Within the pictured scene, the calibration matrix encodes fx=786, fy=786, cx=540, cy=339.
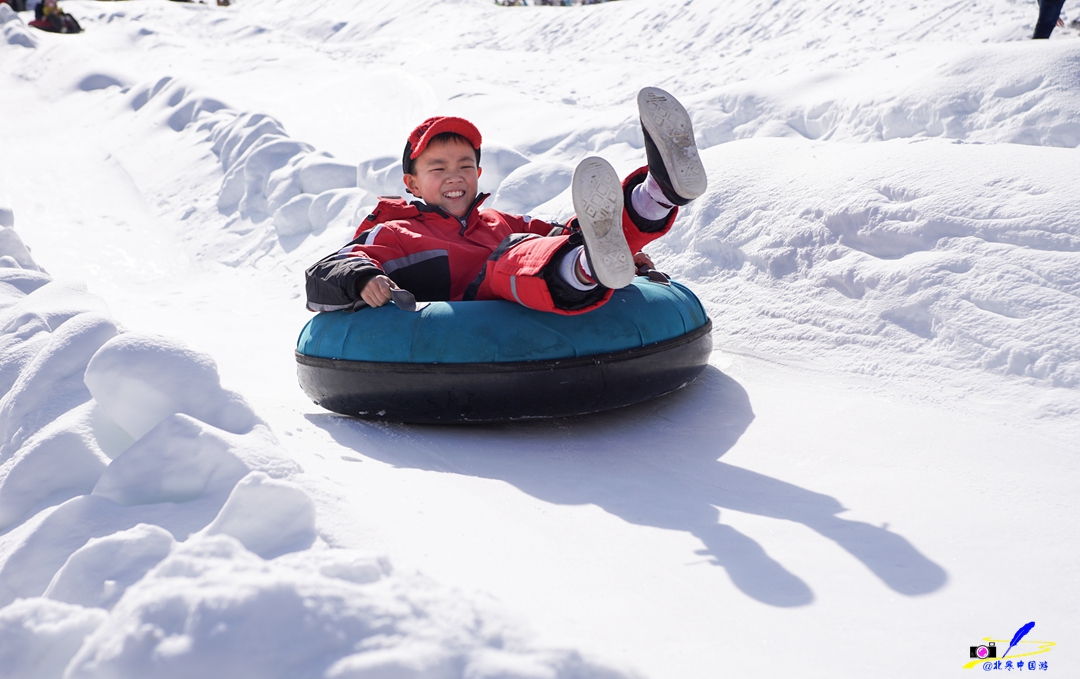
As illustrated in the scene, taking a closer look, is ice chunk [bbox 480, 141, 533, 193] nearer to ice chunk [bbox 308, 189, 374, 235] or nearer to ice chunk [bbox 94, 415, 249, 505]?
ice chunk [bbox 308, 189, 374, 235]

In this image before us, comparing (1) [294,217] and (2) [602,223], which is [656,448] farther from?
(1) [294,217]

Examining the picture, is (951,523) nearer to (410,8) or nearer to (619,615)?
(619,615)

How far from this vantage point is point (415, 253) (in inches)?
120

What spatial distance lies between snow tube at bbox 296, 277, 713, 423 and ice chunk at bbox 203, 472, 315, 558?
3.58 ft

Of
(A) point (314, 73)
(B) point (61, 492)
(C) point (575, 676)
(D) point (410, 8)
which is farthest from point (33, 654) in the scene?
(D) point (410, 8)

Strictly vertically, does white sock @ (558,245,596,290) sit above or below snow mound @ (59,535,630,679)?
above

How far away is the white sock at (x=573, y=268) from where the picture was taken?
7.87 feet

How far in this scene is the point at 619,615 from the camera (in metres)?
1.45

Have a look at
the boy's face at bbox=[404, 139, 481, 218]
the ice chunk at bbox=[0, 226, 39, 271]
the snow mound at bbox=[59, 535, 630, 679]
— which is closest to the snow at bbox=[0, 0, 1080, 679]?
the snow mound at bbox=[59, 535, 630, 679]

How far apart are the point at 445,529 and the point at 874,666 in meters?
0.89

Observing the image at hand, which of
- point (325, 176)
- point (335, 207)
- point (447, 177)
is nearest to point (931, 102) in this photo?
point (447, 177)

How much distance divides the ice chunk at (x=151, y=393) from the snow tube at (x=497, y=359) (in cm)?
73

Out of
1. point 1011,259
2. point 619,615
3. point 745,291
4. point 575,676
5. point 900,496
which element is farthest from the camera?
point 745,291

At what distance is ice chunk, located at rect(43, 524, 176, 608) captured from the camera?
1349 millimetres
